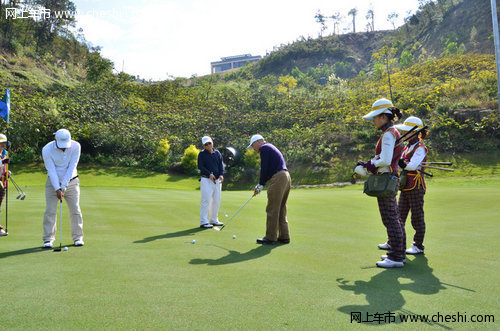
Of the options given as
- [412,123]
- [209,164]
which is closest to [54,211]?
[209,164]

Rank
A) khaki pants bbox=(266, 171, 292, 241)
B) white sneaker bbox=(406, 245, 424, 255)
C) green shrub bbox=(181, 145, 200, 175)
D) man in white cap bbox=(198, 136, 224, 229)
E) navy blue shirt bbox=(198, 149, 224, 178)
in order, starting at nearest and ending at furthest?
white sneaker bbox=(406, 245, 424, 255), khaki pants bbox=(266, 171, 292, 241), man in white cap bbox=(198, 136, 224, 229), navy blue shirt bbox=(198, 149, 224, 178), green shrub bbox=(181, 145, 200, 175)

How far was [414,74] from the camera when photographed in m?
44.6

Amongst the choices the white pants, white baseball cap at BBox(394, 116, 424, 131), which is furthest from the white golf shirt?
white baseball cap at BBox(394, 116, 424, 131)

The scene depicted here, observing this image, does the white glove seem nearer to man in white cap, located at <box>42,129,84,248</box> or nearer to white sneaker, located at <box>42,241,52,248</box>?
man in white cap, located at <box>42,129,84,248</box>

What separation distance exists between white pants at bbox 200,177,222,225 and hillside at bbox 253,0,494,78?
54.9 metres

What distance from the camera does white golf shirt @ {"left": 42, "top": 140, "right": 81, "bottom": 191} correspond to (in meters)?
7.28

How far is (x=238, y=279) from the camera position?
16.5 ft

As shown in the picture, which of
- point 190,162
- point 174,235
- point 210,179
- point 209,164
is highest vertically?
point 190,162

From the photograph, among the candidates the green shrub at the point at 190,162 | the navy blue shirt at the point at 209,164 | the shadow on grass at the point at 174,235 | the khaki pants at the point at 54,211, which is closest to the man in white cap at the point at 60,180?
the khaki pants at the point at 54,211

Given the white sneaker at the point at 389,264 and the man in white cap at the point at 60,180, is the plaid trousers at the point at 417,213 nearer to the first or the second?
the white sneaker at the point at 389,264

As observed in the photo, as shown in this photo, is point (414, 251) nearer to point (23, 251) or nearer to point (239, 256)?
point (239, 256)

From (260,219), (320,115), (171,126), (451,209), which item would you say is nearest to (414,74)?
(320,115)

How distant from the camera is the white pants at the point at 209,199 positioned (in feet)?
34.0

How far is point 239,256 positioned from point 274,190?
168cm
